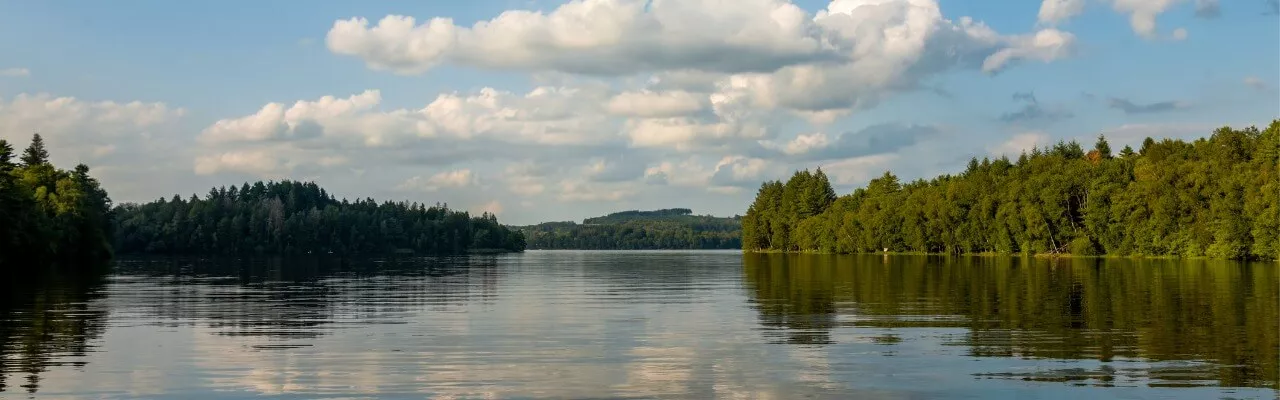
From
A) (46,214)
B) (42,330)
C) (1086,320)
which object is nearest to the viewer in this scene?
(42,330)

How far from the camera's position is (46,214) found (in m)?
127

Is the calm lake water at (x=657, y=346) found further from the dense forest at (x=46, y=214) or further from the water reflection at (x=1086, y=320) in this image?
the dense forest at (x=46, y=214)

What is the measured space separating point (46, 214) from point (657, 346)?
123 meters

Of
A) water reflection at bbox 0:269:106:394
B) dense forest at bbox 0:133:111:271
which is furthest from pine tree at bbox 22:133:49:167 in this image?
water reflection at bbox 0:269:106:394

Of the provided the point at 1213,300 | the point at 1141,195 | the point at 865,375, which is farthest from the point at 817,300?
the point at 1141,195

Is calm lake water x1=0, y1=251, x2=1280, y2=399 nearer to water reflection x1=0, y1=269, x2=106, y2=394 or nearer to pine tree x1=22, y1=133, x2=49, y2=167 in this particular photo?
water reflection x1=0, y1=269, x2=106, y2=394

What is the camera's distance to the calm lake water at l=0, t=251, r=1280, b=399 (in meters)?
20.9

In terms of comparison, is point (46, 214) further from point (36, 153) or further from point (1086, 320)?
point (1086, 320)

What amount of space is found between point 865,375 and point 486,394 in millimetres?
8161

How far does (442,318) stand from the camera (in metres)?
38.4

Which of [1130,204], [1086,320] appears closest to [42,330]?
[1086,320]

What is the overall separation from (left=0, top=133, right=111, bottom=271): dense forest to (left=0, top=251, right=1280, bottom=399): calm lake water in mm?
64418

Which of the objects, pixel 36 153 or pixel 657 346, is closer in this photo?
pixel 657 346

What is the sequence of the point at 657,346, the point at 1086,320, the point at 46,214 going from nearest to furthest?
the point at 657,346, the point at 1086,320, the point at 46,214
